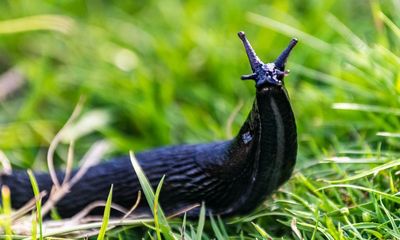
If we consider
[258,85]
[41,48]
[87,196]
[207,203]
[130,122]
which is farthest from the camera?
[41,48]

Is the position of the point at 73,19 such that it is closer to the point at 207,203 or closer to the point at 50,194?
the point at 50,194

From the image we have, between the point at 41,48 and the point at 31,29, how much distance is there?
0.53ft

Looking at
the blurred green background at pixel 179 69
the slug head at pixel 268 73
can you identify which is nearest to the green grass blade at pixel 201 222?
the slug head at pixel 268 73

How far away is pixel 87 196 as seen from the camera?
10.3 feet

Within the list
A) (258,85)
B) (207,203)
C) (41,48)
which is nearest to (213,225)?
(207,203)

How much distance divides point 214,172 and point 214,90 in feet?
4.52

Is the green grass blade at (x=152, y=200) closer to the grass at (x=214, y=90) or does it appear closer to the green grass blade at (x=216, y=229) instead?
the grass at (x=214, y=90)

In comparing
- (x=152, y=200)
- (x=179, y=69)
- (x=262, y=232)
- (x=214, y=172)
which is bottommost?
(x=262, y=232)

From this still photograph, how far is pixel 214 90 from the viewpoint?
419 cm

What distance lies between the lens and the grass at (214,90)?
2.84 m

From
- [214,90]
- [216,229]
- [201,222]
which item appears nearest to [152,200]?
[201,222]

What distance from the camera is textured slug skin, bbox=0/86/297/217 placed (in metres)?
2.59

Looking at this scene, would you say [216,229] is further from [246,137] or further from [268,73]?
[268,73]

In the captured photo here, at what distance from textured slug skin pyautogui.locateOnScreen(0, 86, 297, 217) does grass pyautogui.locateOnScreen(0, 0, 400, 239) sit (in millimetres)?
118
